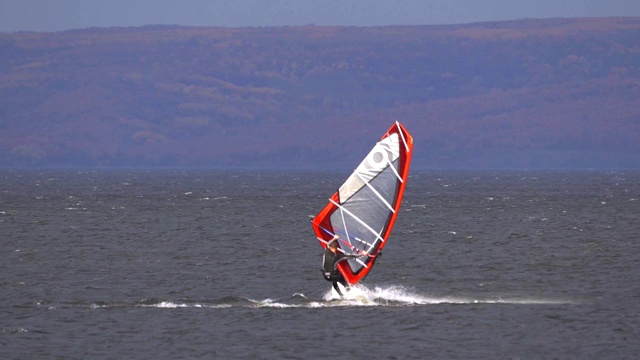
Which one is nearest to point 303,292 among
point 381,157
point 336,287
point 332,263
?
point 336,287

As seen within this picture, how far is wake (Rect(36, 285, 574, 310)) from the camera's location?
36.7 metres

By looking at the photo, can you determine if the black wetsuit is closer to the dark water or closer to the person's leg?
the person's leg

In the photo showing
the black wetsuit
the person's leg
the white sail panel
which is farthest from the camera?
the person's leg

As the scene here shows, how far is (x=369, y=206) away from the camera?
119 ft

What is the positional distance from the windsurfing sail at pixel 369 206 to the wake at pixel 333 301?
2.85 feet

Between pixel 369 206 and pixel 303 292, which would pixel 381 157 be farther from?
pixel 303 292

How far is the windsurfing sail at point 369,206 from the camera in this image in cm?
3609

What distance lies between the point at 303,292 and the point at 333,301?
Answer: 141 inches

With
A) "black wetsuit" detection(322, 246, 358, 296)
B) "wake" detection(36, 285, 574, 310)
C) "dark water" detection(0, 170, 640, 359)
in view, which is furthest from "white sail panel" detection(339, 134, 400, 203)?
"dark water" detection(0, 170, 640, 359)

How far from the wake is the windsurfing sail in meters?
0.87

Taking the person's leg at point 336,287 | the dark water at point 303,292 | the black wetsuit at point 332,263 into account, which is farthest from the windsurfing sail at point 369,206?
the dark water at point 303,292

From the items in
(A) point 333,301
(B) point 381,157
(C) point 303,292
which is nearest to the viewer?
(B) point 381,157

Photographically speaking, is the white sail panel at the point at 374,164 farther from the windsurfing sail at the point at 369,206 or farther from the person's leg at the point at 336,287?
the person's leg at the point at 336,287

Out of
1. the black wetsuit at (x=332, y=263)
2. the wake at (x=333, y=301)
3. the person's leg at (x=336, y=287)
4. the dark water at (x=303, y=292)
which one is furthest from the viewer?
the wake at (x=333, y=301)
